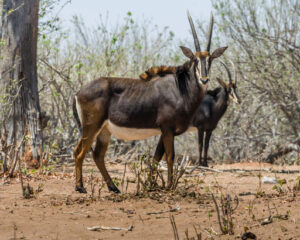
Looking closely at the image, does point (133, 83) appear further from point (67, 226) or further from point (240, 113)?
point (240, 113)

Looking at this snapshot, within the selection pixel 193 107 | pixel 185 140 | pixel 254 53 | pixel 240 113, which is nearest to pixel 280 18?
pixel 254 53

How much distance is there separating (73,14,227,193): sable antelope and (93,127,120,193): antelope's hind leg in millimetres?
15

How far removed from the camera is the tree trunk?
32.1ft

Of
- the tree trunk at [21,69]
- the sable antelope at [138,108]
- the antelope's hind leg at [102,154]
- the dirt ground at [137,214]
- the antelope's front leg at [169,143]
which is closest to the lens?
the dirt ground at [137,214]

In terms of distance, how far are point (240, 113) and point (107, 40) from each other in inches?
190

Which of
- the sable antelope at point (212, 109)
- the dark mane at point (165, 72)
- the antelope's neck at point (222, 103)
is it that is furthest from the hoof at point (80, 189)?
the antelope's neck at point (222, 103)

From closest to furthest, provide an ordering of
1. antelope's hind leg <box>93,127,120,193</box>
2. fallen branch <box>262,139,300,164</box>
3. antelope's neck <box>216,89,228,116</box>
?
antelope's hind leg <box>93,127,120,193</box> < antelope's neck <box>216,89,228,116</box> < fallen branch <box>262,139,300,164</box>

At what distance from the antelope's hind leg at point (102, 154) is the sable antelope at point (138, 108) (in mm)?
15

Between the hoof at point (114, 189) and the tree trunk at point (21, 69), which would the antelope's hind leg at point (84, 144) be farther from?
the tree trunk at point (21, 69)

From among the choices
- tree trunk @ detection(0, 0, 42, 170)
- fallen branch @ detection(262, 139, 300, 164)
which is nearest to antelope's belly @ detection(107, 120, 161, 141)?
tree trunk @ detection(0, 0, 42, 170)

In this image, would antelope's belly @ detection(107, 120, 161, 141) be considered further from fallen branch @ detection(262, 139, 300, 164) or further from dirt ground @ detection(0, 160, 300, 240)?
fallen branch @ detection(262, 139, 300, 164)

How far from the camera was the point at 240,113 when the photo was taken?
16.5 m

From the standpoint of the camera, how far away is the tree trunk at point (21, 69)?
9789mm

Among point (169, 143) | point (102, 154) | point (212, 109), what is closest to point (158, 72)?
point (169, 143)
